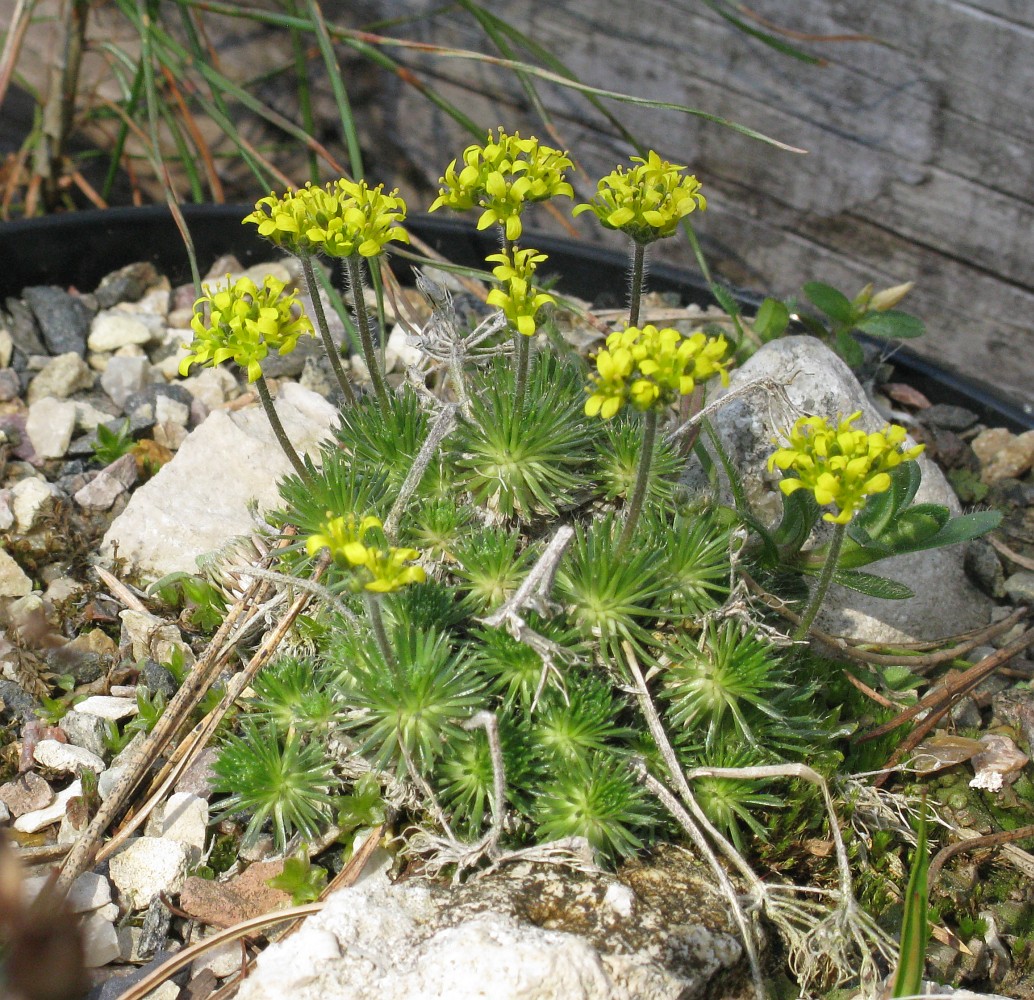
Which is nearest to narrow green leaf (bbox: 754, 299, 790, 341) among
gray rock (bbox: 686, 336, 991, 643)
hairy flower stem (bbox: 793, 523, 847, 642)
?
gray rock (bbox: 686, 336, 991, 643)

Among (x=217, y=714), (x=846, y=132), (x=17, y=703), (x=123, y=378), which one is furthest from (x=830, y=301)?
(x=17, y=703)

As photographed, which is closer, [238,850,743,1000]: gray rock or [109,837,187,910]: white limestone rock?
[238,850,743,1000]: gray rock

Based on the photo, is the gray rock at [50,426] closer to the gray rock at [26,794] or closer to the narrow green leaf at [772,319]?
the gray rock at [26,794]

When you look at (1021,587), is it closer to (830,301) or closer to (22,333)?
(830,301)

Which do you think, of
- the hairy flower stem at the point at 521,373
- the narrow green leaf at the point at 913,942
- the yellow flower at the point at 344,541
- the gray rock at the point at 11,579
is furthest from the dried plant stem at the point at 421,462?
the narrow green leaf at the point at 913,942

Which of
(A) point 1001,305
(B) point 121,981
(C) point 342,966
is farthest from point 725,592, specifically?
(A) point 1001,305

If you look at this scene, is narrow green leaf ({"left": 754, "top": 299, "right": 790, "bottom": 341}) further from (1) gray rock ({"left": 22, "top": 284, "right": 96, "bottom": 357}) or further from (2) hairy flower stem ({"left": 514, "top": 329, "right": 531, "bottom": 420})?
(1) gray rock ({"left": 22, "top": 284, "right": 96, "bottom": 357})
